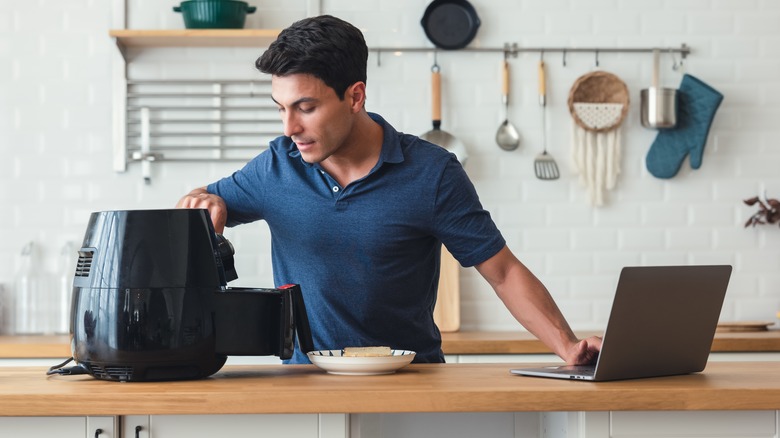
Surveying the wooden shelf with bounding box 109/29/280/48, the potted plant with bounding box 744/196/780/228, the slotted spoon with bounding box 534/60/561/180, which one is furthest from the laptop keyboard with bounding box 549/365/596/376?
the potted plant with bounding box 744/196/780/228

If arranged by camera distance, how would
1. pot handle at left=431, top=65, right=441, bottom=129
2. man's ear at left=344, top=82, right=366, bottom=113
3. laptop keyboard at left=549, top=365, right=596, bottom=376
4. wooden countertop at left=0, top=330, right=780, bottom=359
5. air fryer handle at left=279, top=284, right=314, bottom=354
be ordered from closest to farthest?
laptop keyboard at left=549, top=365, right=596, bottom=376 → air fryer handle at left=279, top=284, right=314, bottom=354 → man's ear at left=344, top=82, right=366, bottom=113 → wooden countertop at left=0, top=330, right=780, bottom=359 → pot handle at left=431, top=65, right=441, bottom=129

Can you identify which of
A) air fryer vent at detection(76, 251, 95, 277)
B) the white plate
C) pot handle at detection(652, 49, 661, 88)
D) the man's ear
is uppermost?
pot handle at detection(652, 49, 661, 88)

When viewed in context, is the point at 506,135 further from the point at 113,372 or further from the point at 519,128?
the point at 113,372

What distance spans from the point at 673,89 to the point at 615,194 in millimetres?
471

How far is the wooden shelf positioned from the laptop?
2.18 meters

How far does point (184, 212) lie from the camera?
189 centimetres

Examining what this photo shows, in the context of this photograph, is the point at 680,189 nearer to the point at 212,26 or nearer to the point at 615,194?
the point at 615,194

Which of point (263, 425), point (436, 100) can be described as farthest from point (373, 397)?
point (436, 100)

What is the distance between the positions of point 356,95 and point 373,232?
1.06 ft

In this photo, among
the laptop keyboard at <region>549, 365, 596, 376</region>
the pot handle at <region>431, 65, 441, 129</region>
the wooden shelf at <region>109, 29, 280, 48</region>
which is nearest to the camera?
the laptop keyboard at <region>549, 365, 596, 376</region>

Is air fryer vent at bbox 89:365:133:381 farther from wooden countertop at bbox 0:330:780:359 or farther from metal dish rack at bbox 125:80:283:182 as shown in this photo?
metal dish rack at bbox 125:80:283:182

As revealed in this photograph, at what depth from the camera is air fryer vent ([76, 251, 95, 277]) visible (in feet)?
6.23

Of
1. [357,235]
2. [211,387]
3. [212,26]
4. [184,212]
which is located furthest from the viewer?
[212,26]

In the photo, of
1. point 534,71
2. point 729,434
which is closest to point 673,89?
point 534,71
